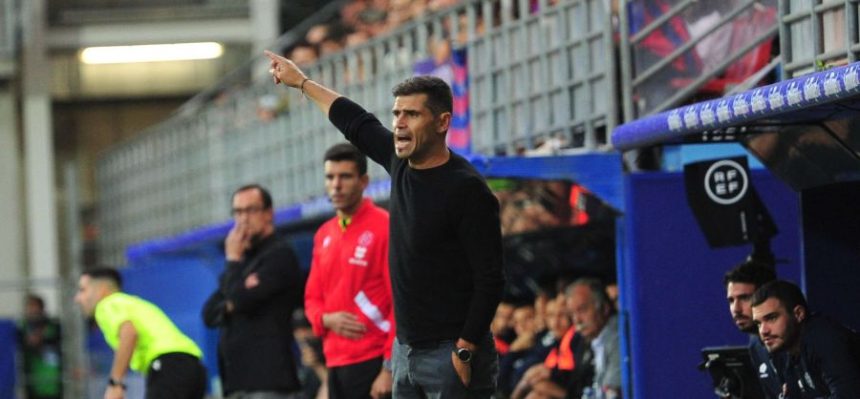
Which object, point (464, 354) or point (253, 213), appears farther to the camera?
point (253, 213)

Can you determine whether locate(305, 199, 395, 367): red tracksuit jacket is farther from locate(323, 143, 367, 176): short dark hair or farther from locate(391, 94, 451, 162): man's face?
locate(391, 94, 451, 162): man's face

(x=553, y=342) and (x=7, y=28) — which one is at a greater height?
(x=7, y=28)

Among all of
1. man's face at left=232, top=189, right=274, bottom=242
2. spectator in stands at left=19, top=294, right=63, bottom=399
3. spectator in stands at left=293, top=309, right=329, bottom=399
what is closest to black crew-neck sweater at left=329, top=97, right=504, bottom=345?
man's face at left=232, top=189, right=274, bottom=242

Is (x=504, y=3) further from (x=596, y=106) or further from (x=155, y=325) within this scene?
(x=155, y=325)

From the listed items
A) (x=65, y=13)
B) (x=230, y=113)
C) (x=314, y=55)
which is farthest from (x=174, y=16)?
(x=314, y=55)

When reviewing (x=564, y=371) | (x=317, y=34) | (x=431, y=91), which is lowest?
(x=564, y=371)

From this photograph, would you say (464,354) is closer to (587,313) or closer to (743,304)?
(743,304)

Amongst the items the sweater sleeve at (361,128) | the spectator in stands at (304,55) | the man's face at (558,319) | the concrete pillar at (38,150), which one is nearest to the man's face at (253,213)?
the man's face at (558,319)

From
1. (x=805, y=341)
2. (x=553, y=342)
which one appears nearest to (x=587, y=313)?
(x=553, y=342)

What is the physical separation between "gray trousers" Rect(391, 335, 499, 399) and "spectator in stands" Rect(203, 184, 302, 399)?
2.98 m

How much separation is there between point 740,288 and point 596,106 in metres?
2.91

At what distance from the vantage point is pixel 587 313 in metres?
11.6

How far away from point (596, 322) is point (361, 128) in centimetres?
402

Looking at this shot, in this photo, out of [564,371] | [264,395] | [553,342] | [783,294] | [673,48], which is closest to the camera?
[783,294]
